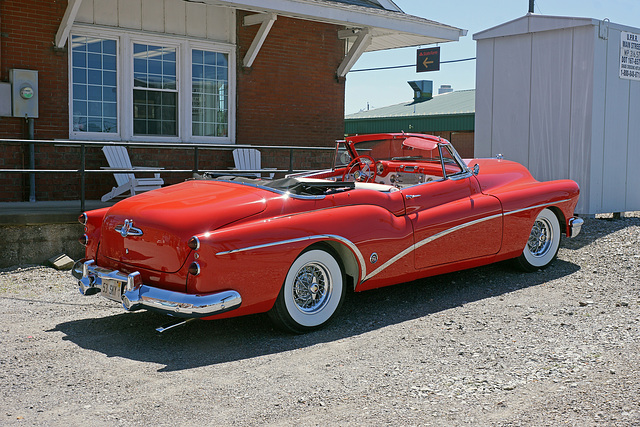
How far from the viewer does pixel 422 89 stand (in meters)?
35.6

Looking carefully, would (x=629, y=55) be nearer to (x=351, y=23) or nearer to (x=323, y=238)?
(x=351, y=23)

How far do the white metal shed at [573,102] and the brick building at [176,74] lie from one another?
7.97 feet

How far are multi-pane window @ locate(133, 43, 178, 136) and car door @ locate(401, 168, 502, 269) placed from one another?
6.07m

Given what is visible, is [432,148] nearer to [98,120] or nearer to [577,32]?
[577,32]

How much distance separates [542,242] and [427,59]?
25025 mm

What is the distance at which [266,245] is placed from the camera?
484cm

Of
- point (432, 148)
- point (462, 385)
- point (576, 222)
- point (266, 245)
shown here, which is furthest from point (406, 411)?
point (576, 222)

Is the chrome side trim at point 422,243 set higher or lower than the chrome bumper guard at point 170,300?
higher

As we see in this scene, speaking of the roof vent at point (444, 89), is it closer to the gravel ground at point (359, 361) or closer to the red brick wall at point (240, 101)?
the red brick wall at point (240, 101)

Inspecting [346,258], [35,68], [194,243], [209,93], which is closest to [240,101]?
[209,93]

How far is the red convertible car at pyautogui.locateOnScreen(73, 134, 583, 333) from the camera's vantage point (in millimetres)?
4715

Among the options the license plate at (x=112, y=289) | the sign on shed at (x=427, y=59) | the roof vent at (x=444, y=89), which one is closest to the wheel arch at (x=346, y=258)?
the license plate at (x=112, y=289)

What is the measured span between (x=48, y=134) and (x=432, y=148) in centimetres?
608

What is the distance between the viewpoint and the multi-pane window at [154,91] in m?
10.8
